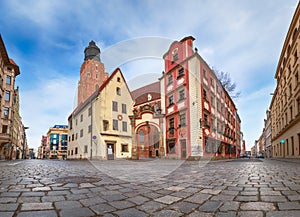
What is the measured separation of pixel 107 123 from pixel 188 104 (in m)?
11.4

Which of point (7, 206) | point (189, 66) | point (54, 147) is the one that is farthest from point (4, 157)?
point (54, 147)

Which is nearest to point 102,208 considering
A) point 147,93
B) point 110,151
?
point 110,151

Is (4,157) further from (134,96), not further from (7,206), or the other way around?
(7,206)

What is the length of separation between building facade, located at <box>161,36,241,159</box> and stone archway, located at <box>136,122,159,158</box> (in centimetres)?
172

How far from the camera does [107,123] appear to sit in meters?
28.5

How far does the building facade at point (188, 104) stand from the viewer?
851 inches

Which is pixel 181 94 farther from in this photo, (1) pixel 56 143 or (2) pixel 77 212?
(1) pixel 56 143

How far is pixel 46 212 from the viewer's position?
97.8 inches

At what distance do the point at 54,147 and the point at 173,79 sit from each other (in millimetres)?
85902

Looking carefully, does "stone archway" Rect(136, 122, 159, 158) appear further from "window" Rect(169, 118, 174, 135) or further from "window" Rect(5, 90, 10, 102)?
"window" Rect(5, 90, 10, 102)

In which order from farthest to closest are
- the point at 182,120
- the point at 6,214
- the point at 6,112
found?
the point at 6,112 < the point at 182,120 < the point at 6,214

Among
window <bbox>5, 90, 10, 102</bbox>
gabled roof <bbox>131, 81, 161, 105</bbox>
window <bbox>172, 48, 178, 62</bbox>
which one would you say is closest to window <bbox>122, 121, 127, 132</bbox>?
gabled roof <bbox>131, 81, 161, 105</bbox>

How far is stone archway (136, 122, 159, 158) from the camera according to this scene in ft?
78.5

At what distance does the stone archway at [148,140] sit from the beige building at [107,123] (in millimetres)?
3365
